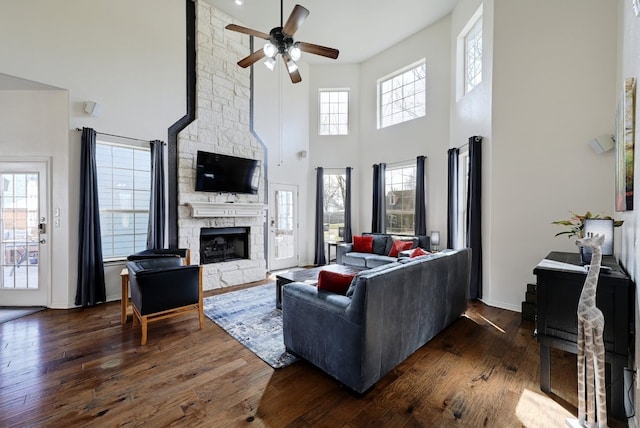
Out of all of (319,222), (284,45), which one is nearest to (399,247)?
(319,222)

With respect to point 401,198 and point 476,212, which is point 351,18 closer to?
point 401,198

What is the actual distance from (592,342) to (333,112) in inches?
253

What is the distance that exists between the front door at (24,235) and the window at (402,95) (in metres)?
6.15

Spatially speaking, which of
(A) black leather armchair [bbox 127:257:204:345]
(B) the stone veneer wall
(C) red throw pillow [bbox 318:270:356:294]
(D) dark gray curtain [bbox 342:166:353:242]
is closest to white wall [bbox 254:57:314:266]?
(B) the stone veneer wall

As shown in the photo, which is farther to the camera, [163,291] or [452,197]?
[452,197]

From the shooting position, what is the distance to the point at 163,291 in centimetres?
294

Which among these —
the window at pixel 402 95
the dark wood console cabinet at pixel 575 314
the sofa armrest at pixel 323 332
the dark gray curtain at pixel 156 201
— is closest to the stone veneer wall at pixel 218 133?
the dark gray curtain at pixel 156 201

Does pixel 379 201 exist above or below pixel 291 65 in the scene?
below

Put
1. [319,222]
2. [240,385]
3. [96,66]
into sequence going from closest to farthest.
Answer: [240,385]
[96,66]
[319,222]

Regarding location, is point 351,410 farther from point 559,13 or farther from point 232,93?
point 232,93

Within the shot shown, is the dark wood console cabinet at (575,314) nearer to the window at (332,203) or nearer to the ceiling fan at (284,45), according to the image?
the ceiling fan at (284,45)

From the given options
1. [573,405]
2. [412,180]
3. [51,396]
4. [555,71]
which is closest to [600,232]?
[573,405]

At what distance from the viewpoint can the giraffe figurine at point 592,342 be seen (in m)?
1.49

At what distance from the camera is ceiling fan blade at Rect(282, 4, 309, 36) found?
274 cm
